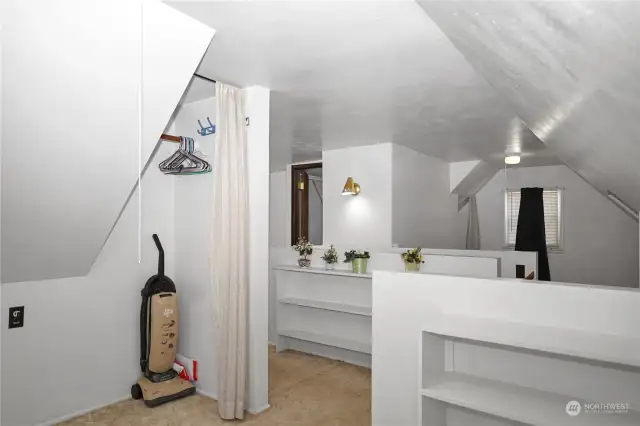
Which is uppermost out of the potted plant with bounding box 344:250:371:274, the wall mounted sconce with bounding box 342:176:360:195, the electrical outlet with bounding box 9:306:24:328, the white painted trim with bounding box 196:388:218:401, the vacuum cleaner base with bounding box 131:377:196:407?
the wall mounted sconce with bounding box 342:176:360:195

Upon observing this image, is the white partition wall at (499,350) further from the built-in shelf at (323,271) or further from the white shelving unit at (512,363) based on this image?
the built-in shelf at (323,271)

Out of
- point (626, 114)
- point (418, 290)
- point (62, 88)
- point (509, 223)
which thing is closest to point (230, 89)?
point (62, 88)

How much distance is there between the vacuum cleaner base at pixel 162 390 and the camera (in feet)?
11.2

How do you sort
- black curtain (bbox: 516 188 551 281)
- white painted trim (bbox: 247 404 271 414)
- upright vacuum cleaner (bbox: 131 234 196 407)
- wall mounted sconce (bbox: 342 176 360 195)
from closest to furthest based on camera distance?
1. white painted trim (bbox: 247 404 271 414)
2. upright vacuum cleaner (bbox: 131 234 196 407)
3. black curtain (bbox: 516 188 551 281)
4. wall mounted sconce (bbox: 342 176 360 195)

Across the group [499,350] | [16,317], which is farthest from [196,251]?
[499,350]

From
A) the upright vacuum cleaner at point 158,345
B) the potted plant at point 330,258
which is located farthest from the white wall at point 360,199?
the upright vacuum cleaner at point 158,345

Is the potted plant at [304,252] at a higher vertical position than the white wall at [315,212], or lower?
lower

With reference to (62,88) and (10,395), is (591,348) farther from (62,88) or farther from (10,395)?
(10,395)

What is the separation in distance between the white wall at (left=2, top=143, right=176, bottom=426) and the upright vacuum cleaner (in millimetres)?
172

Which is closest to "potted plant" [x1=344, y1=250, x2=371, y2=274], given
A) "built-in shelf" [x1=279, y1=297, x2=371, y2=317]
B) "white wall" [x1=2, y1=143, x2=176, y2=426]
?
"built-in shelf" [x1=279, y1=297, x2=371, y2=317]

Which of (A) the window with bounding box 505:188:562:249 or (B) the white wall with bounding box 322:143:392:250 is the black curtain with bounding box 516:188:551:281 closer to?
(A) the window with bounding box 505:188:562:249

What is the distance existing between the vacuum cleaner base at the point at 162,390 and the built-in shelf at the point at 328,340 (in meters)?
1.71

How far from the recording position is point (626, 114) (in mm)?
1454

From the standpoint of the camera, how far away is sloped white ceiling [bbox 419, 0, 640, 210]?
1.12m
